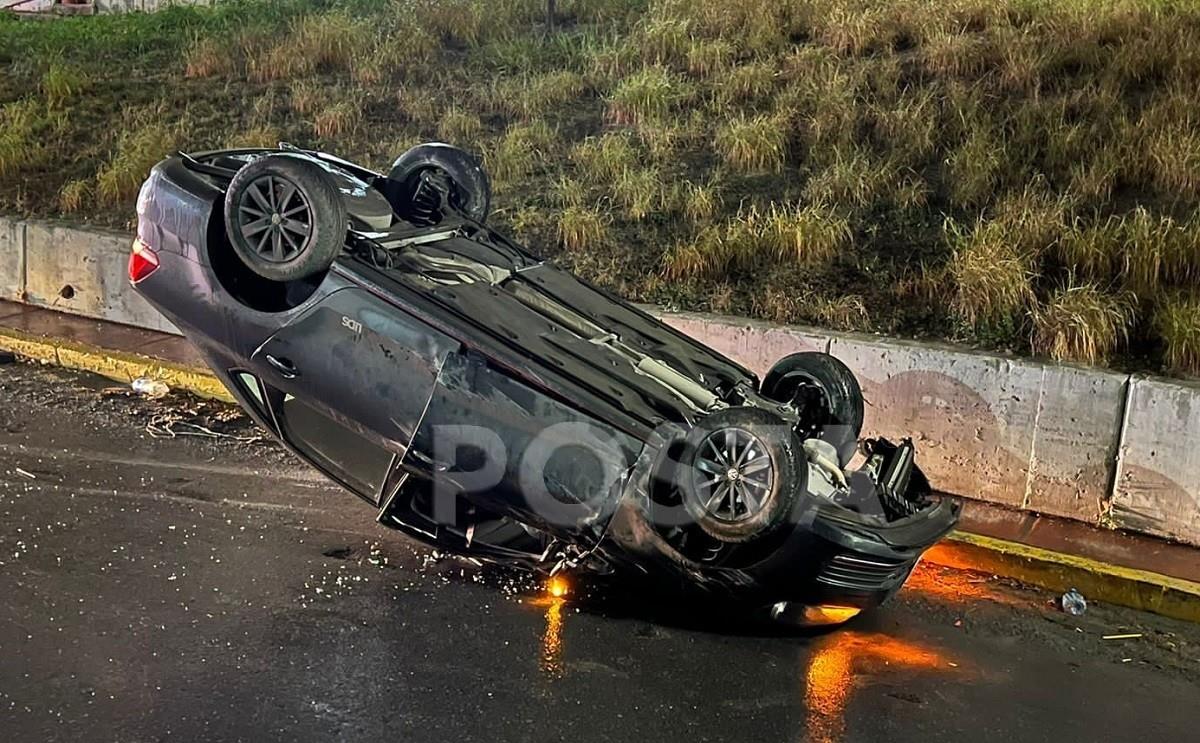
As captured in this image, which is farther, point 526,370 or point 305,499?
point 305,499

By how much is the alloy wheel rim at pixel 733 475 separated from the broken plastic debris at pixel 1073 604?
199 cm

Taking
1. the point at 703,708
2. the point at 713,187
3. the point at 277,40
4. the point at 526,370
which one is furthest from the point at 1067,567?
the point at 277,40

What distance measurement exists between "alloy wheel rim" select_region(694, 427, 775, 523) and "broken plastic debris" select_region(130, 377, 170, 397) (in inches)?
186

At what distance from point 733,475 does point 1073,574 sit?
228 cm

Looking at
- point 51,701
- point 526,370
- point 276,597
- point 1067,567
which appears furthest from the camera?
point 1067,567

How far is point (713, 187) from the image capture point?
8945 millimetres

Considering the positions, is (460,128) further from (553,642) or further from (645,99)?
(553,642)

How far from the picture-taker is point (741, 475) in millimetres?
4184

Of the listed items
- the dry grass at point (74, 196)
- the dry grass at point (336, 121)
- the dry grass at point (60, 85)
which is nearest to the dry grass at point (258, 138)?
the dry grass at point (336, 121)

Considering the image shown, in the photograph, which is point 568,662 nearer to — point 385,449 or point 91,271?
point 385,449

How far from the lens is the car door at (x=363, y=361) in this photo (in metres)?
4.43

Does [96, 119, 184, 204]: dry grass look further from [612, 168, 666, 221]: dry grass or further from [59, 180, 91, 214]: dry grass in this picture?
[612, 168, 666, 221]: dry grass

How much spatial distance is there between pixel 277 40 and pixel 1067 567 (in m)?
10.4

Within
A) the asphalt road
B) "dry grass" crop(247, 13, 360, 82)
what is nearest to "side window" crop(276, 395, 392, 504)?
the asphalt road
